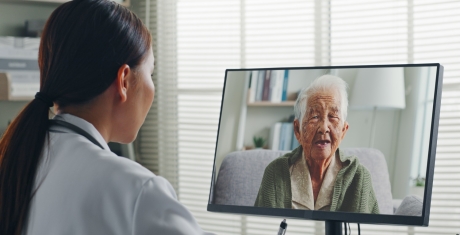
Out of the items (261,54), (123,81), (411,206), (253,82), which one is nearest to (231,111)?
(253,82)

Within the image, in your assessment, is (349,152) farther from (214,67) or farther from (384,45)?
(214,67)

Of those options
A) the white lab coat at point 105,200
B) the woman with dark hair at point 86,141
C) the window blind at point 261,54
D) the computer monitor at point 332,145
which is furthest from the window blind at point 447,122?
the white lab coat at point 105,200

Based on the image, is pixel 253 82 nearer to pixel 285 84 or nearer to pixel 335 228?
pixel 285 84

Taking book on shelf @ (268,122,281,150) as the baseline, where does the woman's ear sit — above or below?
above

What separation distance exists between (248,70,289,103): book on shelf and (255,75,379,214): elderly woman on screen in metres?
0.08

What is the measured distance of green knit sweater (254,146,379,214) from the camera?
4.42 feet

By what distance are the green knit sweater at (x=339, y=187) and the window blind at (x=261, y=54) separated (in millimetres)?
897

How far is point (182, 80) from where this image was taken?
9.32 feet

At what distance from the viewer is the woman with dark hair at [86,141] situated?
0.73 metres

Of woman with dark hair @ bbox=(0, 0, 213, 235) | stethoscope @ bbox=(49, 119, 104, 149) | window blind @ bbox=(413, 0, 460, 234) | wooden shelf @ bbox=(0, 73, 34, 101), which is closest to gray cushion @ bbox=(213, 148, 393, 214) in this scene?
woman with dark hair @ bbox=(0, 0, 213, 235)

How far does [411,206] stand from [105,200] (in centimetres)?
81

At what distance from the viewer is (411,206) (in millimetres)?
1291

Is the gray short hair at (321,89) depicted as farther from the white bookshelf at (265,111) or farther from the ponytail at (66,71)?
the ponytail at (66,71)

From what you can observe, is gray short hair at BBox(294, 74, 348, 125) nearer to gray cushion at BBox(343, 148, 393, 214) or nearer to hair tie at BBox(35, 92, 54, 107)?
Answer: gray cushion at BBox(343, 148, 393, 214)
